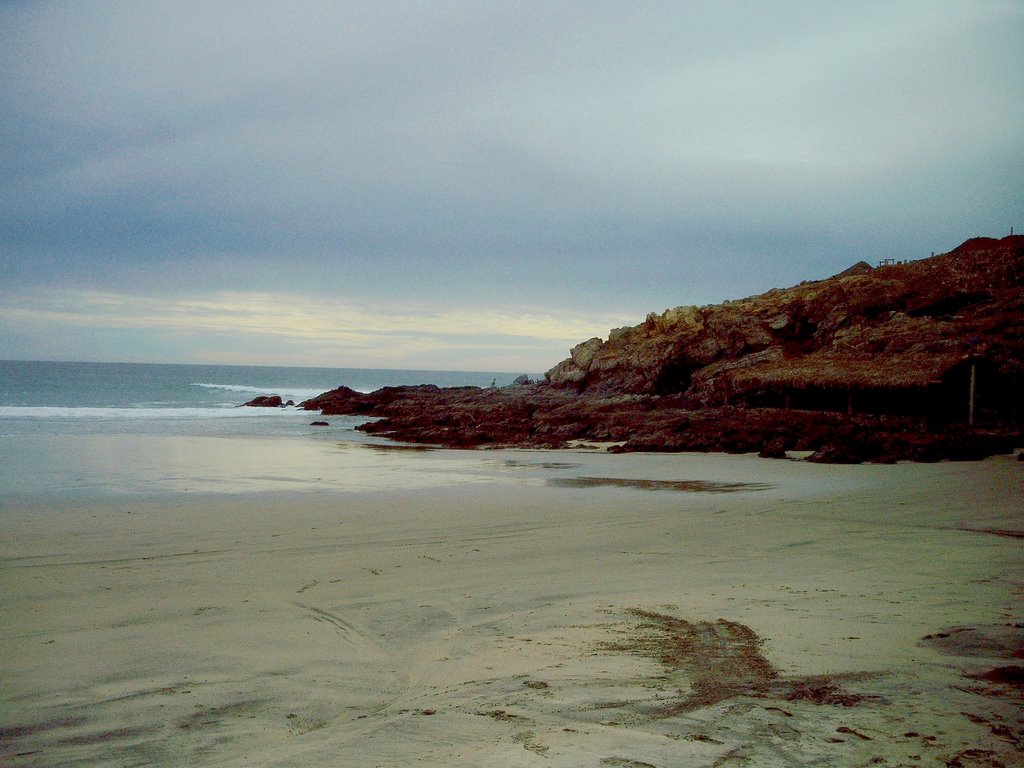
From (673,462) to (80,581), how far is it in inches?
478

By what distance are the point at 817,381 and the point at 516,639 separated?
1883cm

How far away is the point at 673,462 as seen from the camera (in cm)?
1589

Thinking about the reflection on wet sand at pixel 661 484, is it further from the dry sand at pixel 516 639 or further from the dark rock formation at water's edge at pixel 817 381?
the dark rock formation at water's edge at pixel 817 381

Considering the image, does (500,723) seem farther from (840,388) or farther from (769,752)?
(840,388)

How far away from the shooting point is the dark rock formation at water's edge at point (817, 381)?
17.9 m

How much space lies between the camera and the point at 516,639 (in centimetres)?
450

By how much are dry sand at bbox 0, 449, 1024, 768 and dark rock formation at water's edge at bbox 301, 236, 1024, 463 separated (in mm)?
8989

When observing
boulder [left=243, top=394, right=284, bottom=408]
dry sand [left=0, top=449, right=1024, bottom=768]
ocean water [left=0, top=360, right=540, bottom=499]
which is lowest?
ocean water [left=0, top=360, right=540, bottom=499]

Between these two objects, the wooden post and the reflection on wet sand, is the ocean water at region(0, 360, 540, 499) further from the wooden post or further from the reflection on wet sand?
the wooden post

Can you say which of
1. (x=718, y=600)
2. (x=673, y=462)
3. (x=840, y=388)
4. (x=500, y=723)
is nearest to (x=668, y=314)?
(x=840, y=388)

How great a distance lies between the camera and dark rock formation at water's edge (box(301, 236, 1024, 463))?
1794 centimetres

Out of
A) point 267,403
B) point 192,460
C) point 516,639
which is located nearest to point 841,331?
point 192,460

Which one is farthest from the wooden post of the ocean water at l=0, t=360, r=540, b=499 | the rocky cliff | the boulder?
the boulder

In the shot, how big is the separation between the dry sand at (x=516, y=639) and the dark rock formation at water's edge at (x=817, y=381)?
→ 8989 millimetres
